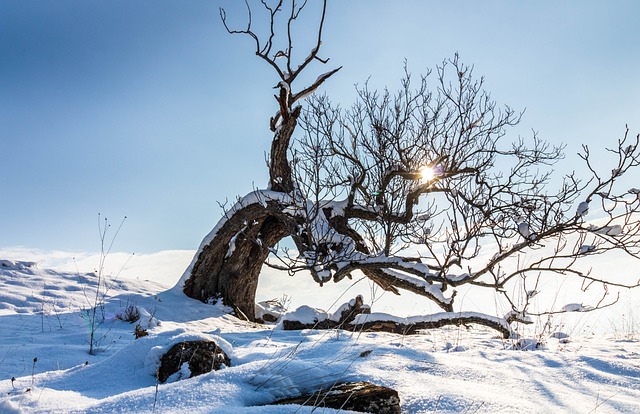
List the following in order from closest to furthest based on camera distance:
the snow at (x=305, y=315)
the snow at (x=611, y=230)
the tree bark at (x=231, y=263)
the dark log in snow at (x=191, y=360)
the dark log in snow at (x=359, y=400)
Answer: the dark log in snow at (x=359, y=400) < the dark log in snow at (x=191, y=360) < the snow at (x=611, y=230) < the snow at (x=305, y=315) < the tree bark at (x=231, y=263)

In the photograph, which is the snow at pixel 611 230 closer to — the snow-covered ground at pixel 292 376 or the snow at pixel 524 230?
the snow at pixel 524 230

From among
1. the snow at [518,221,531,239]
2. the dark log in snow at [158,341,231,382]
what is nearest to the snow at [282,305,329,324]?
the snow at [518,221,531,239]

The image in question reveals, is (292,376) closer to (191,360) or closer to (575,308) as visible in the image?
(191,360)

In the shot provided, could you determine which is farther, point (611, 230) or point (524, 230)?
point (524, 230)

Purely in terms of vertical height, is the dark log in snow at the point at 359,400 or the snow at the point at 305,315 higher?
the snow at the point at 305,315

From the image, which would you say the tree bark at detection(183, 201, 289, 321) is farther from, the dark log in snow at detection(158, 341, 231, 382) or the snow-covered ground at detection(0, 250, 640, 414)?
the dark log in snow at detection(158, 341, 231, 382)

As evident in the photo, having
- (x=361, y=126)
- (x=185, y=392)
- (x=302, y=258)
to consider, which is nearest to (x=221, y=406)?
(x=185, y=392)

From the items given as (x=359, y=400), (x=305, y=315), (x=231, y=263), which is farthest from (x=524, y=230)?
(x=359, y=400)

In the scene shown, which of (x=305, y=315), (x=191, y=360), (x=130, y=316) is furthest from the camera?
(x=305, y=315)

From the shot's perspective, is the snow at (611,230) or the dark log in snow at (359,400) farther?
the snow at (611,230)

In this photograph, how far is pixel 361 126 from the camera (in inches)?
395

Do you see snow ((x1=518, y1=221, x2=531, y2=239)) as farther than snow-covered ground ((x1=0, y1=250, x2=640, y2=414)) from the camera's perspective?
Yes

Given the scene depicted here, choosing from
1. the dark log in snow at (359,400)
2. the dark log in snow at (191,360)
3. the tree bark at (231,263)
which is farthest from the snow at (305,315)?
the dark log in snow at (359,400)

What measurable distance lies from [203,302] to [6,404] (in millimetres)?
7551
